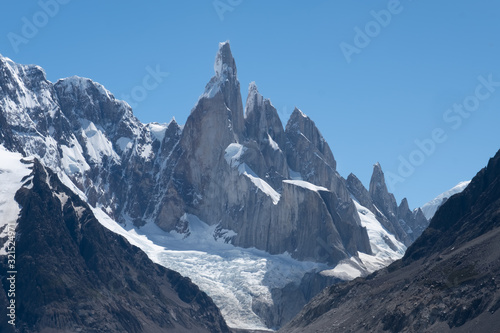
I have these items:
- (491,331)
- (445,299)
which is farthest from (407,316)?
(491,331)

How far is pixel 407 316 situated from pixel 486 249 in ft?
64.1

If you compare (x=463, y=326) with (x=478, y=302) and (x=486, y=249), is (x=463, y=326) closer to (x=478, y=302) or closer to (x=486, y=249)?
(x=478, y=302)

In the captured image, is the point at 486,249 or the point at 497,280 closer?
the point at 497,280

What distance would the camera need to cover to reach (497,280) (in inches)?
7146

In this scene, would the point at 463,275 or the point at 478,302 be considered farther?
the point at 463,275

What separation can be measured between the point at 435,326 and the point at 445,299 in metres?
6.74

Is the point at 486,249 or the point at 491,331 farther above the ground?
the point at 486,249

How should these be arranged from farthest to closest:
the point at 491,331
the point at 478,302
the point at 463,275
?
the point at 463,275 → the point at 478,302 → the point at 491,331

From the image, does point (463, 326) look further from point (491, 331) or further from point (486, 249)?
point (486, 249)

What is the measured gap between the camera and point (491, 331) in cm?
16912

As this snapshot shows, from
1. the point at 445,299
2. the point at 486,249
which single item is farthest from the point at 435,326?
the point at 486,249

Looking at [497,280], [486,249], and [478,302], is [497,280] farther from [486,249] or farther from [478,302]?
[486,249]

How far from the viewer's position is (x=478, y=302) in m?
180

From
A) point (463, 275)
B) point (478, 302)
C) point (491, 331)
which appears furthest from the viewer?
point (463, 275)
